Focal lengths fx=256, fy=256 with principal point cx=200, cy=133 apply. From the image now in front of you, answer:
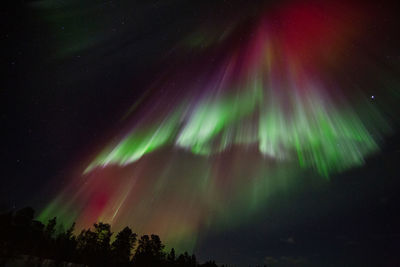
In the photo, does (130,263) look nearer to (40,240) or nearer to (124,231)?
(124,231)

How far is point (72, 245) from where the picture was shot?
59.0 m

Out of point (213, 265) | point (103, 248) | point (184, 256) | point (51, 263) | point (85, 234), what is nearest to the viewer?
point (51, 263)

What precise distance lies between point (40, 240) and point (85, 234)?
14.2 meters

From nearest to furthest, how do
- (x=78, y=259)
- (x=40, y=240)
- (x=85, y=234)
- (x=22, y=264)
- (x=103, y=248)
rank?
(x=22, y=264), (x=40, y=240), (x=78, y=259), (x=103, y=248), (x=85, y=234)

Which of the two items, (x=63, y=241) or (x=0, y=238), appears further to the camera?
(x=63, y=241)

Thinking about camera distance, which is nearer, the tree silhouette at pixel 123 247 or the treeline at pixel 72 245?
the treeline at pixel 72 245

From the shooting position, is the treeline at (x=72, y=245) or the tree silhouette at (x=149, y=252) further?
the tree silhouette at (x=149, y=252)

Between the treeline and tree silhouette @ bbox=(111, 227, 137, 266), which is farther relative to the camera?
tree silhouette @ bbox=(111, 227, 137, 266)

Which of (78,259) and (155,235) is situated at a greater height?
(155,235)

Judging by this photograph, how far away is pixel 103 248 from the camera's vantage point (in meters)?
59.7

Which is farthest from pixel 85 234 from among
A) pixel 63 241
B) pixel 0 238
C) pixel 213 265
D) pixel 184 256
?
pixel 213 265

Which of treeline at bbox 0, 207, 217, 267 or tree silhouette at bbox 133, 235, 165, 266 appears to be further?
tree silhouette at bbox 133, 235, 165, 266

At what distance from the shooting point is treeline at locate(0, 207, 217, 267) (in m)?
42.0

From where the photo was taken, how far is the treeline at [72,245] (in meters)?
42.0
